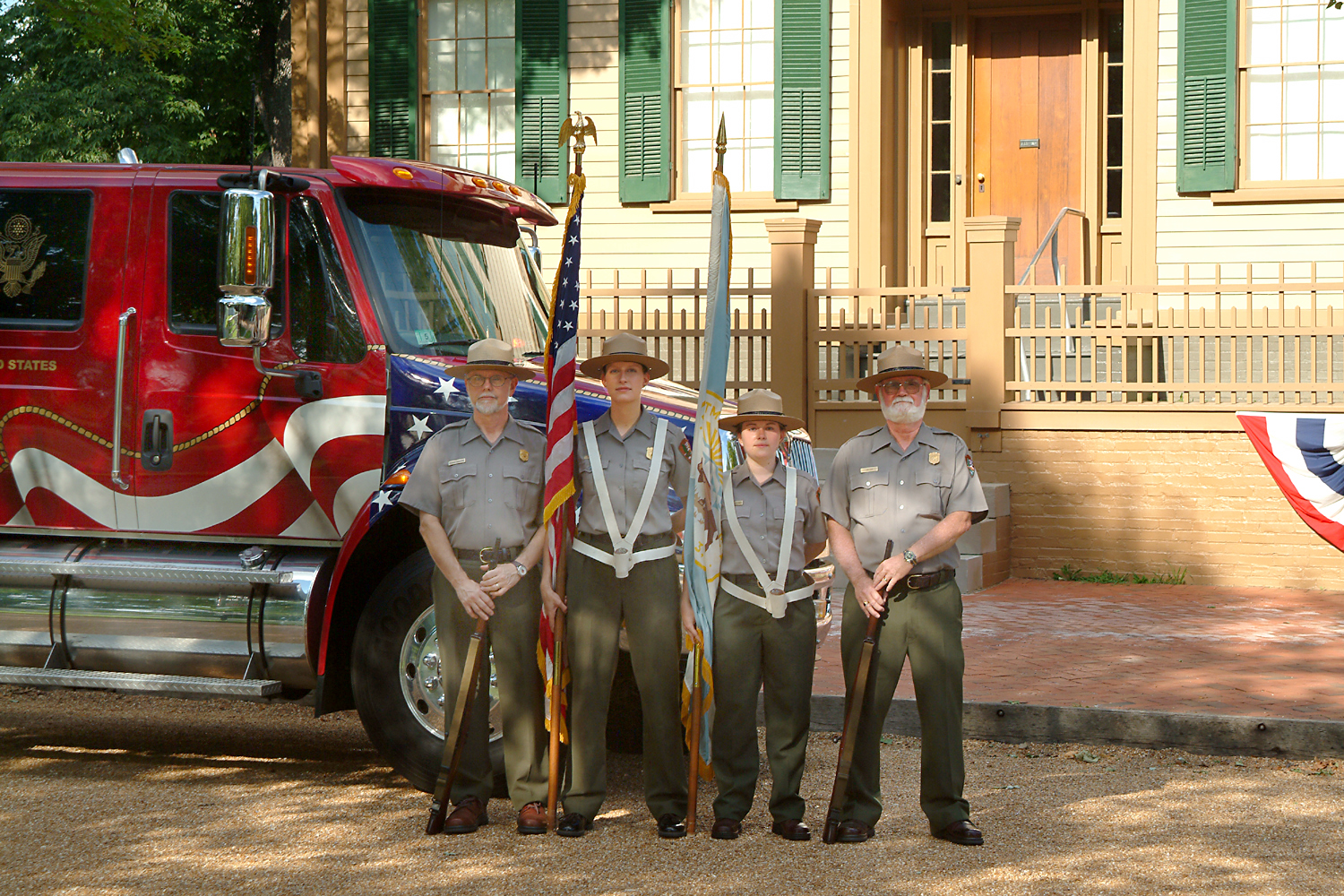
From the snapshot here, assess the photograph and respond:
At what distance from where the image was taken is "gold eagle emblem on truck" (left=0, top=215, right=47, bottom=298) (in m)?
6.75

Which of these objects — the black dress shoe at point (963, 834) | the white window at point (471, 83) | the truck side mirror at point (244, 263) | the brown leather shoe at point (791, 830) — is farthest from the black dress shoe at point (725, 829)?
the white window at point (471, 83)

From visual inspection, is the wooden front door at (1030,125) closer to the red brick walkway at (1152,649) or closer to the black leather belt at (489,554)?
the red brick walkway at (1152,649)

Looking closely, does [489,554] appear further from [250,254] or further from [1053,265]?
[1053,265]

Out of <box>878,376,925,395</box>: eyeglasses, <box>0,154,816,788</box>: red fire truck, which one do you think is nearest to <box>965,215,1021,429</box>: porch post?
<box>0,154,816,788</box>: red fire truck

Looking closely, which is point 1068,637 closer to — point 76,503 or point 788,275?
point 788,275

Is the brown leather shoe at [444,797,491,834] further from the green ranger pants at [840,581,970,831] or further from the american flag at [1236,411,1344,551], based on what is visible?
the american flag at [1236,411,1344,551]

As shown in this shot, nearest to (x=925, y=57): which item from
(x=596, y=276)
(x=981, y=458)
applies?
(x=596, y=276)

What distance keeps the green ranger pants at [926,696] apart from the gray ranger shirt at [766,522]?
0.29 meters

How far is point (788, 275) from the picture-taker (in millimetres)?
12555

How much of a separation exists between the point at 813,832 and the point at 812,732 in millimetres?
1899

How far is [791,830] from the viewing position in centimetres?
551

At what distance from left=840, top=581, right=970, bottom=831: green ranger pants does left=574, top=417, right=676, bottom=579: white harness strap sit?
0.80 m

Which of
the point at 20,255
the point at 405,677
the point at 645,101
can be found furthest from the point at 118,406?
the point at 645,101

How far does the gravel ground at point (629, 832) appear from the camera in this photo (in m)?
4.97
